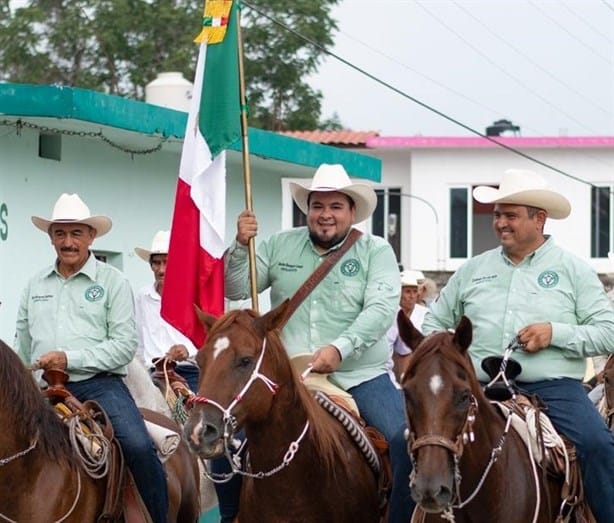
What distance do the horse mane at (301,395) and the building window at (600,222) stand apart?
2842cm

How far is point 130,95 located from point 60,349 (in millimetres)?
31955

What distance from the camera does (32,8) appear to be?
39.9 m

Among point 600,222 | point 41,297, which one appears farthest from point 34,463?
point 600,222

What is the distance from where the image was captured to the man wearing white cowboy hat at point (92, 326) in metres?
8.69

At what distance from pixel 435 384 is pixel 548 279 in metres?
1.64

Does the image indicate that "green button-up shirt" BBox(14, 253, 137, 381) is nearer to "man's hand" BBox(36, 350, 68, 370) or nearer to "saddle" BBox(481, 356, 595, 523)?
"man's hand" BBox(36, 350, 68, 370)

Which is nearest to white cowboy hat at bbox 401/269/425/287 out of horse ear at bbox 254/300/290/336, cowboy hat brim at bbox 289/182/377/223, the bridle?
cowboy hat brim at bbox 289/182/377/223

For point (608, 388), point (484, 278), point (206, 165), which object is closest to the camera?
point (484, 278)

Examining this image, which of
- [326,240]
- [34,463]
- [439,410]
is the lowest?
[34,463]

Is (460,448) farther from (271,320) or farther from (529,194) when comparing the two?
(529,194)

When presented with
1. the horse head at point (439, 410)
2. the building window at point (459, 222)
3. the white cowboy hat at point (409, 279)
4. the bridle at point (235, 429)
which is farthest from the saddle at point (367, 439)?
the building window at point (459, 222)

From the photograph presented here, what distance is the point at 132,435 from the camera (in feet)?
28.5

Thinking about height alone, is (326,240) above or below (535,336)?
above

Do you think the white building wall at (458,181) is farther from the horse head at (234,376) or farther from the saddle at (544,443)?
the horse head at (234,376)
